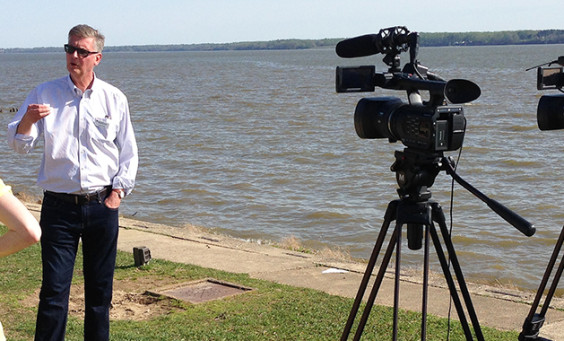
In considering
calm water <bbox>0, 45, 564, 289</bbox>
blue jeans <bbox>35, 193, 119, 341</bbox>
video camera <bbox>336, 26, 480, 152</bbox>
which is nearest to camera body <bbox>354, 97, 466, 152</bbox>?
video camera <bbox>336, 26, 480, 152</bbox>

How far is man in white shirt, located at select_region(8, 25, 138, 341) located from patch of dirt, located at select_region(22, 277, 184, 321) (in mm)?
1892

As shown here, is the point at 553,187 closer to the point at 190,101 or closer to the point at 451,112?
the point at 451,112

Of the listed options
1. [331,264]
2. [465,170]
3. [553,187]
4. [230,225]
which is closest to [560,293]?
[331,264]

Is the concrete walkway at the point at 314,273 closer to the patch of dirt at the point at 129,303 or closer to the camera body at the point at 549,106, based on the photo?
the patch of dirt at the point at 129,303

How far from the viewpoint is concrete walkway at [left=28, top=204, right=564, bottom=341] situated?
675 centimetres

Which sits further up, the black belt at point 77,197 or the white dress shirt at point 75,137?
the white dress shirt at point 75,137

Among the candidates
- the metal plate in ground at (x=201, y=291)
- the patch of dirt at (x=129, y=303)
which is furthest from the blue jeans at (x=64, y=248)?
the metal plate in ground at (x=201, y=291)

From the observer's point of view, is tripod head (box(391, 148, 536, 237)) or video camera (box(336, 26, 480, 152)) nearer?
video camera (box(336, 26, 480, 152))

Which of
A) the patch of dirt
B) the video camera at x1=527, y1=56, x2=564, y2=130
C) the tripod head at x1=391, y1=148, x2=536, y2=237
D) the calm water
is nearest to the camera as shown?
the tripod head at x1=391, y1=148, x2=536, y2=237

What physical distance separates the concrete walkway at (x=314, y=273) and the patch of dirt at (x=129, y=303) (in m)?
1.24

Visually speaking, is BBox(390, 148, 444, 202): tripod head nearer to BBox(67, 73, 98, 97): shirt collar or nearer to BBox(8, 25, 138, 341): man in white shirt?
BBox(8, 25, 138, 341): man in white shirt

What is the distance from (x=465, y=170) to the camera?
1895 cm

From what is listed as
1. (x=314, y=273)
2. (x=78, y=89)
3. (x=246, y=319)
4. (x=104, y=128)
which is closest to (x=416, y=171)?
(x=104, y=128)

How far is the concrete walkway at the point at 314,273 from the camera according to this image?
6750mm
